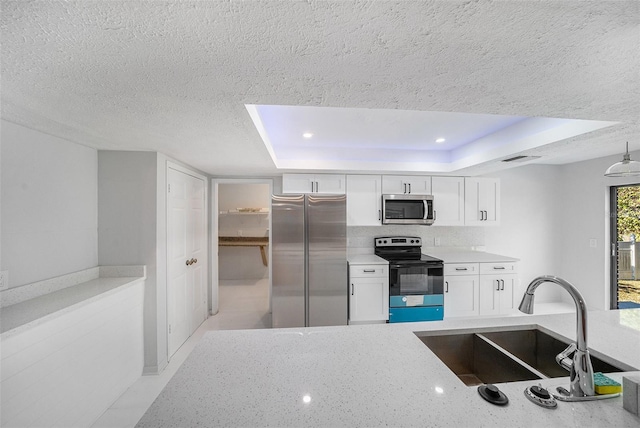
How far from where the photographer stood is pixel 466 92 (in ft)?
4.12

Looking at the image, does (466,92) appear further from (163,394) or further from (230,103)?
(163,394)

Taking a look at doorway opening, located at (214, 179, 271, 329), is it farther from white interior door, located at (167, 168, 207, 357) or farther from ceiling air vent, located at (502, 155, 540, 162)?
ceiling air vent, located at (502, 155, 540, 162)

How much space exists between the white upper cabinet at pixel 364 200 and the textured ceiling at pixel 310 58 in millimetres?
2034

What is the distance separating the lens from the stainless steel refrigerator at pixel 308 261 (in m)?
2.99

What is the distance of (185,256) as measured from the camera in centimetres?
305

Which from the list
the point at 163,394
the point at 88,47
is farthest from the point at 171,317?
the point at 88,47

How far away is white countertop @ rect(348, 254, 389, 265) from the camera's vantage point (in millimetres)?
3242

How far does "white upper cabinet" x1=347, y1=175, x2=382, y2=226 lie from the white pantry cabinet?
114cm

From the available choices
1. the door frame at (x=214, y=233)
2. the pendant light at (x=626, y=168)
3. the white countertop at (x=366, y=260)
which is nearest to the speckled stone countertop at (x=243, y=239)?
the door frame at (x=214, y=233)

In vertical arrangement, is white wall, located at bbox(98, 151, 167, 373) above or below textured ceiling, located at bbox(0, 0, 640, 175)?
below

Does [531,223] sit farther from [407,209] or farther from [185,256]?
[185,256]

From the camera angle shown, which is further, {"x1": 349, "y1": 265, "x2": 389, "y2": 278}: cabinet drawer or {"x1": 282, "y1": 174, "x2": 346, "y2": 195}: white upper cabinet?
{"x1": 282, "y1": 174, "x2": 346, "y2": 195}: white upper cabinet

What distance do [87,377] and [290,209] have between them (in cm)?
214

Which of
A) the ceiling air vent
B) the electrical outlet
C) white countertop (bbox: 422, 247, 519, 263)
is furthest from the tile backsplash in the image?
the electrical outlet
